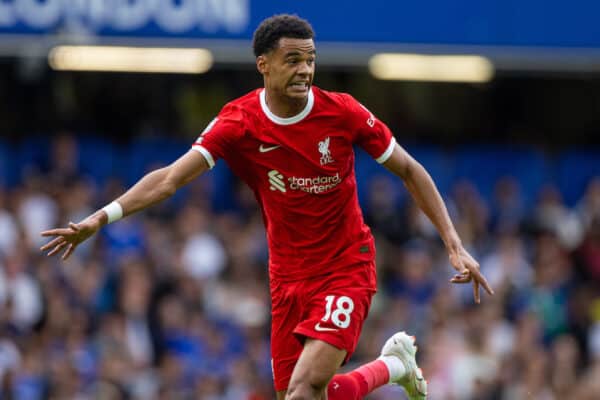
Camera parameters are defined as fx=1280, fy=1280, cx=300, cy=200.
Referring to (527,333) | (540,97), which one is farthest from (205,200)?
(540,97)

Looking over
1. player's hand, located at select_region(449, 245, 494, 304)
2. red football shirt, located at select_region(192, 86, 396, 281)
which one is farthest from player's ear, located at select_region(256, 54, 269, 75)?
player's hand, located at select_region(449, 245, 494, 304)

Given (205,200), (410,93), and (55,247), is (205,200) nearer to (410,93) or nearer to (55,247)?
(410,93)

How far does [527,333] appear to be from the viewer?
45.0ft

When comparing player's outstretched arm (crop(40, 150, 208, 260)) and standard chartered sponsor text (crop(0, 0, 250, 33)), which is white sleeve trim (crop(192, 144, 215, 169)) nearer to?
player's outstretched arm (crop(40, 150, 208, 260))

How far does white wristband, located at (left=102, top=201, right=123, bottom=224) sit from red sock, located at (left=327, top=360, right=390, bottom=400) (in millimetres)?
1686

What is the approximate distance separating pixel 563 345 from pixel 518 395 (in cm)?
114

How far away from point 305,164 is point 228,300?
661 centimetres

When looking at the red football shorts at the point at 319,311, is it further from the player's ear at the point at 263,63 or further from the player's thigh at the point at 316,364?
the player's ear at the point at 263,63

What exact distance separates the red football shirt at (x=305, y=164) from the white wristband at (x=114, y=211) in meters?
0.59

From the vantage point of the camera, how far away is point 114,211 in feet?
23.4

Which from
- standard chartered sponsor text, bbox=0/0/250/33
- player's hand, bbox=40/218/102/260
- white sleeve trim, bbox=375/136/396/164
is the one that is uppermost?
standard chartered sponsor text, bbox=0/0/250/33

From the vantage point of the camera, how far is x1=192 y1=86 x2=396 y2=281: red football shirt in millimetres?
7500

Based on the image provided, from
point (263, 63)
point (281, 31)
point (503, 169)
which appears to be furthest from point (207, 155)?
point (503, 169)

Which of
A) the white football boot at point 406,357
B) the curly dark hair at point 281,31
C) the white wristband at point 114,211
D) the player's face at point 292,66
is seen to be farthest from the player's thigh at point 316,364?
the curly dark hair at point 281,31
